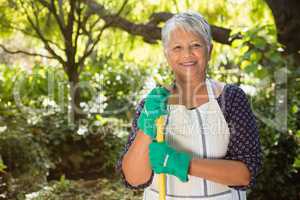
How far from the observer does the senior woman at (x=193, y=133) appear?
1725mm

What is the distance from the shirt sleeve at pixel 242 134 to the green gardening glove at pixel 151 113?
284 mm

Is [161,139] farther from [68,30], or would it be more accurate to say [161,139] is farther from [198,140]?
[68,30]

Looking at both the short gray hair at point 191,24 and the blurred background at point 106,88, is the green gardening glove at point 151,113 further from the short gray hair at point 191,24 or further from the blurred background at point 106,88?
the blurred background at point 106,88

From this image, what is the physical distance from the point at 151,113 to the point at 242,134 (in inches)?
15.1

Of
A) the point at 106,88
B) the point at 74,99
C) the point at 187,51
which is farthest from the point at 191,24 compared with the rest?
the point at 106,88

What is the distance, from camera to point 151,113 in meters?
1.76

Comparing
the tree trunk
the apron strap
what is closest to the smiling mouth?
the apron strap

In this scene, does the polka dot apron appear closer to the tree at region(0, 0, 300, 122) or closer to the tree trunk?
the tree at region(0, 0, 300, 122)

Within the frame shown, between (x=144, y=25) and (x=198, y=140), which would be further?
(x=144, y=25)

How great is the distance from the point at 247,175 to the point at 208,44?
571 millimetres

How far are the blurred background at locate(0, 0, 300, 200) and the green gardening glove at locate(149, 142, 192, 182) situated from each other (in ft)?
6.46

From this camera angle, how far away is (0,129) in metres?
3.94

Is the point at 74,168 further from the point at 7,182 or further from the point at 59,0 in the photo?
the point at 59,0

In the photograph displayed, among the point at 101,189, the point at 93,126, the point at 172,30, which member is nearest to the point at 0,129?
the point at 101,189
